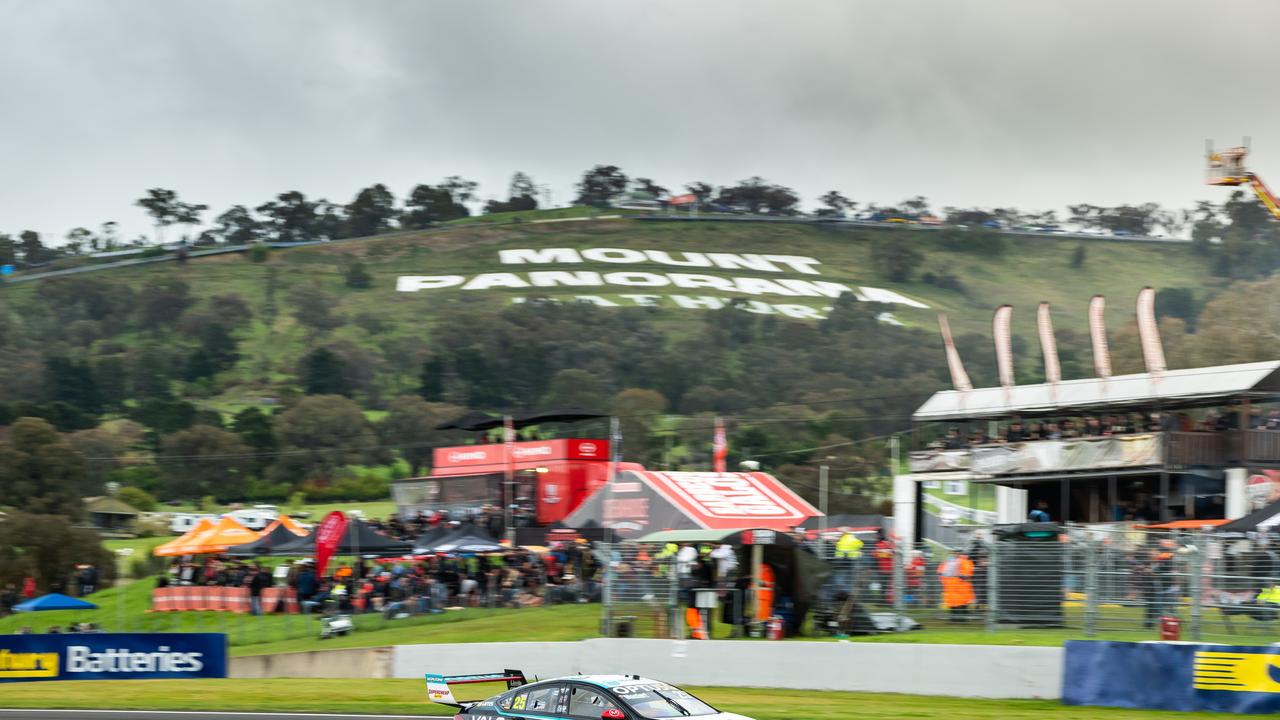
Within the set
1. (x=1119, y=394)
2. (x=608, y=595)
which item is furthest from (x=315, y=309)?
(x=608, y=595)

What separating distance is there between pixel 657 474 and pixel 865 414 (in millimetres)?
69676

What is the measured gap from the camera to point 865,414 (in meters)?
109

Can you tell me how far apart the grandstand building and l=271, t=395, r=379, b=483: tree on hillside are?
62.4m

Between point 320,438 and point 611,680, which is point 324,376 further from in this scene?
point 611,680

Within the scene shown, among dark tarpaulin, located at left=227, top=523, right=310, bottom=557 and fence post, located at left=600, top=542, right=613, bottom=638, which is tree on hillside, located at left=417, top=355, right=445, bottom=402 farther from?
fence post, located at left=600, top=542, right=613, bottom=638

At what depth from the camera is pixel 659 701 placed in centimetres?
1430

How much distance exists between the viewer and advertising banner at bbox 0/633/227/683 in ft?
90.2

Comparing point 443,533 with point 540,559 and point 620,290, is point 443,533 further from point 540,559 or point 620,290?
point 620,290

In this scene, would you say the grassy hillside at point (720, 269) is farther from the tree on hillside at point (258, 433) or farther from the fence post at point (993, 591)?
the fence post at point (993, 591)

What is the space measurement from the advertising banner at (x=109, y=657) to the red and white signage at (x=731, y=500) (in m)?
14.9

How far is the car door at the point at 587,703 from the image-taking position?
565 inches

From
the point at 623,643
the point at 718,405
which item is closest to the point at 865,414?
the point at 718,405

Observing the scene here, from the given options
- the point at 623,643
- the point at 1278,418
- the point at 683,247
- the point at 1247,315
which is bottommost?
the point at 623,643

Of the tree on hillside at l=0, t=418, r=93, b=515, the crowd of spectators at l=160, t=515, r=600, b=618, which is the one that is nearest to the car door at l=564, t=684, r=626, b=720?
the crowd of spectators at l=160, t=515, r=600, b=618
